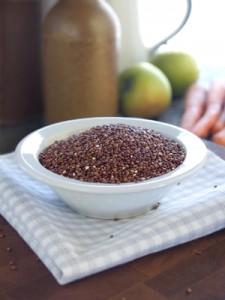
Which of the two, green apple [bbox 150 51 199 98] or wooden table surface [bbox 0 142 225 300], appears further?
green apple [bbox 150 51 199 98]

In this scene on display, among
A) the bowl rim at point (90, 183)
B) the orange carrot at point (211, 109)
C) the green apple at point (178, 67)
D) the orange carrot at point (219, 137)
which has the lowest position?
the orange carrot at point (219, 137)

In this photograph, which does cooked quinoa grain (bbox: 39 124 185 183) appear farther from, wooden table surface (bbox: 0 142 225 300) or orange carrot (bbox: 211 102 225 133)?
orange carrot (bbox: 211 102 225 133)

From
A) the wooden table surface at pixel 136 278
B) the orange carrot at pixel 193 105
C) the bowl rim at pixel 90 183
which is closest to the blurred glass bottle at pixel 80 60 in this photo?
the orange carrot at pixel 193 105

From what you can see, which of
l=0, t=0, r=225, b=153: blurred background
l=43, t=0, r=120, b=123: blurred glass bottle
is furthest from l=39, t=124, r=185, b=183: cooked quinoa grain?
l=0, t=0, r=225, b=153: blurred background

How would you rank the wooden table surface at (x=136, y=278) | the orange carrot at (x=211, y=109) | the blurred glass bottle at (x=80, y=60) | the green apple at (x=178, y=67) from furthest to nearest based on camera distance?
the green apple at (x=178, y=67), the orange carrot at (x=211, y=109), the blurred glass bottle at (x=80, y=60), the wooden table surface at (x=136, y=278)

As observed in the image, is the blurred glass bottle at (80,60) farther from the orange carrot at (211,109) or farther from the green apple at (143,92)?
the orange carrot at (211,109)
